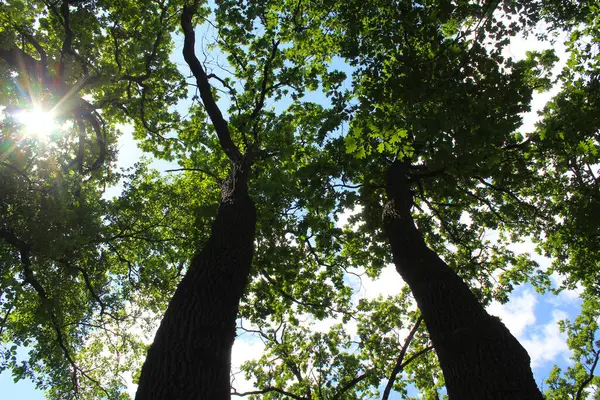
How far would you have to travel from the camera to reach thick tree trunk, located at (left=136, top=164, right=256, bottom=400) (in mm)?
3109

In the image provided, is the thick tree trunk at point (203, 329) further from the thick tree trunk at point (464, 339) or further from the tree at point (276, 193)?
the thick tree trunk at point (464, 339)

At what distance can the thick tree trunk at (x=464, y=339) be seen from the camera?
123 inches

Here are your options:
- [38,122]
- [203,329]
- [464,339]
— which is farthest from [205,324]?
[38,122]

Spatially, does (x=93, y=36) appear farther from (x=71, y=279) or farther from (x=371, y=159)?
(x=371, y=159)

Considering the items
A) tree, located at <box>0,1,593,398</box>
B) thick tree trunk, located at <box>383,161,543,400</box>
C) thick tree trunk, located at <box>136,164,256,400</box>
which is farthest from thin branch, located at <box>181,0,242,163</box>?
thick tree trunk, located at <box>383,161,543,400</box>

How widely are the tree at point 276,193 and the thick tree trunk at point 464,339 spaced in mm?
23

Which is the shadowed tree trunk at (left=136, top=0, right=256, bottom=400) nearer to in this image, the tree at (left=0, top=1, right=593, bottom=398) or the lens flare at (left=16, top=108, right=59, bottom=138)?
the tree at (left=0, top=1, right=593, bottom=398)

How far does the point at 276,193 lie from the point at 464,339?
5.08 meters

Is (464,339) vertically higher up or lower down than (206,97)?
lower down

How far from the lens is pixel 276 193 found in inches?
305

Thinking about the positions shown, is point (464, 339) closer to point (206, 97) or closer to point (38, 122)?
point (206, 97)

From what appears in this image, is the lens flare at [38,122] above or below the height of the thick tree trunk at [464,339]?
above

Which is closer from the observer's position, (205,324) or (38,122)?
(205,324)

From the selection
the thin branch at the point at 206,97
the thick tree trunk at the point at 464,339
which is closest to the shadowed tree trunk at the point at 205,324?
the thin branch at the point at 206,97
